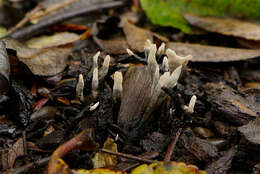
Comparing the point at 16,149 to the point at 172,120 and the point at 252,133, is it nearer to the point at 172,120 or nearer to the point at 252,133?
the point at 172,120

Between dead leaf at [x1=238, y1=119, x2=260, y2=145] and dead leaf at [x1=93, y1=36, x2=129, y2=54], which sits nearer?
dead leaf at [x1=238, y1=119, x2=260, y2=145]

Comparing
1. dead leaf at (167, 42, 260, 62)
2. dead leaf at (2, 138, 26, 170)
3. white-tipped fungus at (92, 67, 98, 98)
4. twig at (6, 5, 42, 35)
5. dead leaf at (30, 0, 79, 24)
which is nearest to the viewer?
dead leaf at (2, 138, 26, 170)

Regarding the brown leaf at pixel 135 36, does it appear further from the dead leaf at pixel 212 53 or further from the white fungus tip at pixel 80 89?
the white fungus tip at pixel 80 89

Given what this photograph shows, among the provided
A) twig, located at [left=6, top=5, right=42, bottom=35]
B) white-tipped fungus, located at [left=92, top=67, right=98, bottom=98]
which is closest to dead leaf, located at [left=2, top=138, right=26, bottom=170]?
white-tipped fungus, located at [left=92, top=67, right=98, bottom=98]

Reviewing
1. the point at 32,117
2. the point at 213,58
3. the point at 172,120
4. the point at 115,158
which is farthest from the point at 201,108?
the point at 32,117

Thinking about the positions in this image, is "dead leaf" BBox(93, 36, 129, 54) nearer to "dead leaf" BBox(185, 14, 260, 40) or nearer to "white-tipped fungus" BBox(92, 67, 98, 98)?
"white-tipped fungus" BBox(92, 67, 98, 98)

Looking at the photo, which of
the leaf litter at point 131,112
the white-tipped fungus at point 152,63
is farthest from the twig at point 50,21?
the white-tipped fungus at point 152,63
